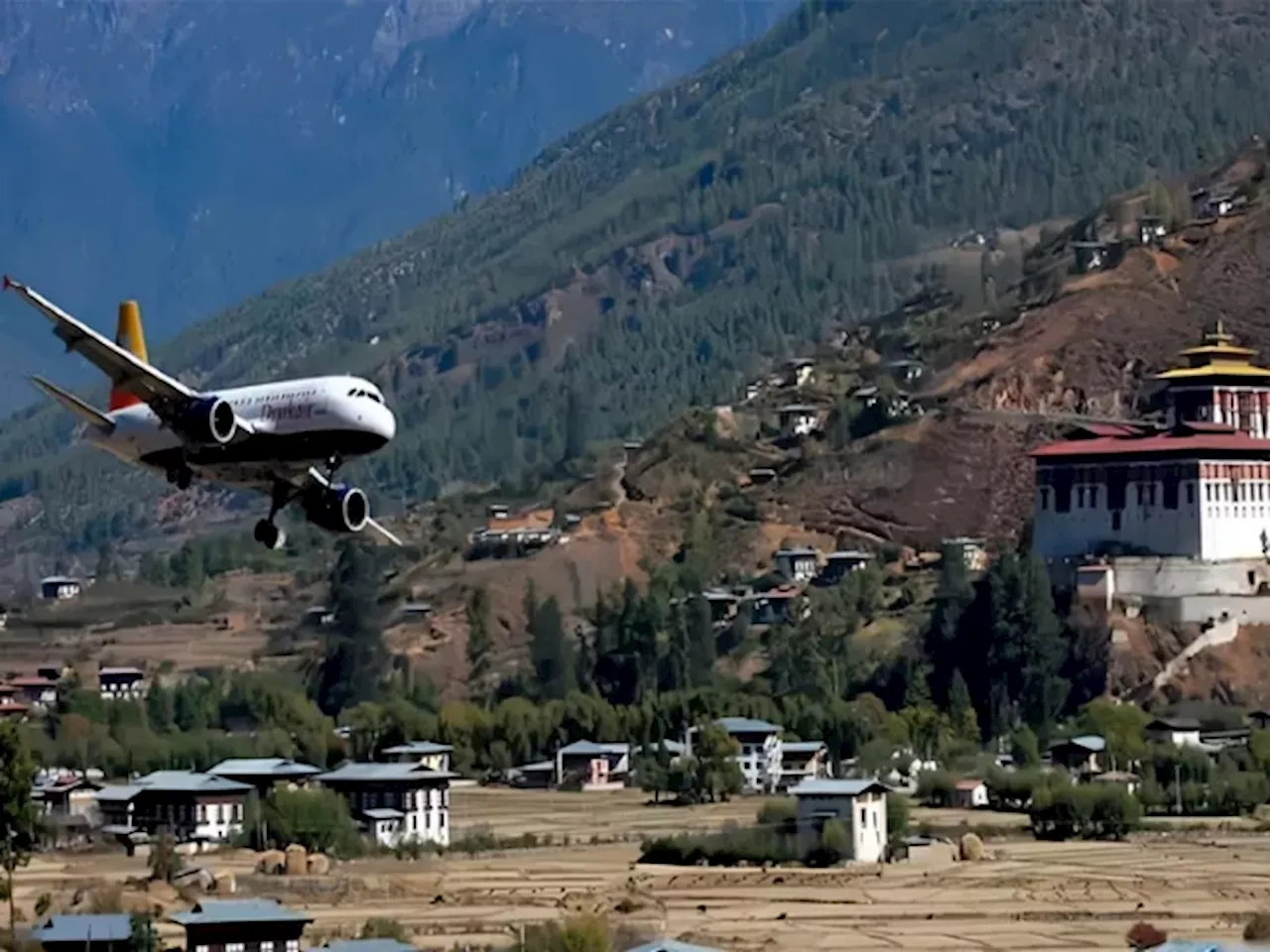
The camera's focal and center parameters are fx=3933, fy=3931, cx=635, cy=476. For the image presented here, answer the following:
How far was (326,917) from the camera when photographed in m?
112

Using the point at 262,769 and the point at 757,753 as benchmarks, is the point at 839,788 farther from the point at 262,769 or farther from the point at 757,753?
the point at 757,753

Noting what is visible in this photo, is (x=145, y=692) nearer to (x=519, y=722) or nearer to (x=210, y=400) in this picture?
(x=519, y=722)

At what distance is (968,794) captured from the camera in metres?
158

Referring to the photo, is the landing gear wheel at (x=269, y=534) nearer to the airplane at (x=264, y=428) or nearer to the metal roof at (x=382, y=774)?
the airplane at (x=264, y=428)

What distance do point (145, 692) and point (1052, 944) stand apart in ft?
323

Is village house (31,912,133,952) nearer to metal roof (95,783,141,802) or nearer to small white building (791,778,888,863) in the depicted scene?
small white building (791,778,888,863)

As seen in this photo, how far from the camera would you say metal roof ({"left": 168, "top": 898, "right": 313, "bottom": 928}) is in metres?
102

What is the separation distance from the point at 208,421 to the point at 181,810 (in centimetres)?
7073

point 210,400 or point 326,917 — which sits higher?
point 210,400

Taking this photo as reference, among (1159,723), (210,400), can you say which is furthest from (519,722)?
(210,400)

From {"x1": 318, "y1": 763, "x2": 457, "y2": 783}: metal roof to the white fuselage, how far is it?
69.0 metres

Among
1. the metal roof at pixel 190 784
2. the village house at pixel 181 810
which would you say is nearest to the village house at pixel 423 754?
the metal roof at pixel 190 784

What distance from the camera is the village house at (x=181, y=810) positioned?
143000 mm

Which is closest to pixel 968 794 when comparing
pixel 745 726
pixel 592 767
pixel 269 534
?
pixel 745 726
